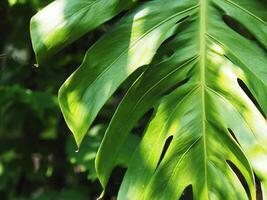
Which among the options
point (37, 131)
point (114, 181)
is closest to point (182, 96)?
point (114, 181)

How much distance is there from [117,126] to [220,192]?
0.79ft

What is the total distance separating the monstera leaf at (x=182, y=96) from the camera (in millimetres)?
1083

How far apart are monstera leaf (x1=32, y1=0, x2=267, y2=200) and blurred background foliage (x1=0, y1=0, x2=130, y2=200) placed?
49 centimetres

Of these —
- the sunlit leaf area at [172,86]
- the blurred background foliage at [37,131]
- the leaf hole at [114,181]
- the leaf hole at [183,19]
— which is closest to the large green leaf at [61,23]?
the sunlit leaf area at [172,86]

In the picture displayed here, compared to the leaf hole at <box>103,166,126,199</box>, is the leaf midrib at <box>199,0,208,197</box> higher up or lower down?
higher up

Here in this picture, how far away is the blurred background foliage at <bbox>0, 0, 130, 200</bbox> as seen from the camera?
165 cm

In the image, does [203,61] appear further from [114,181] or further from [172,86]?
[114,181]

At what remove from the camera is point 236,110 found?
3.61 ft

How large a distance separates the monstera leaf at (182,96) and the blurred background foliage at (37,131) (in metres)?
0.49

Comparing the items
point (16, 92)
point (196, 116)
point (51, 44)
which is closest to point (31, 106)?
point (16, 92)

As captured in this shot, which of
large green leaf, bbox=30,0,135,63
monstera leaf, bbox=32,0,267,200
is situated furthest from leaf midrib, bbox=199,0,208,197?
large green leaf, bbox=30,0,135,63

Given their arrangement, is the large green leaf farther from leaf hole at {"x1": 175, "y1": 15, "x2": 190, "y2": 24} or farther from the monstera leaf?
leaf hole at {"x1": 175, "y1": 15, "x2": 190, "y2": 24}

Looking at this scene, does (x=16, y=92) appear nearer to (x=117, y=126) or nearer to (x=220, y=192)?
(x=117, y=126)

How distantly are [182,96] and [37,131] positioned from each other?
29.6 inches
